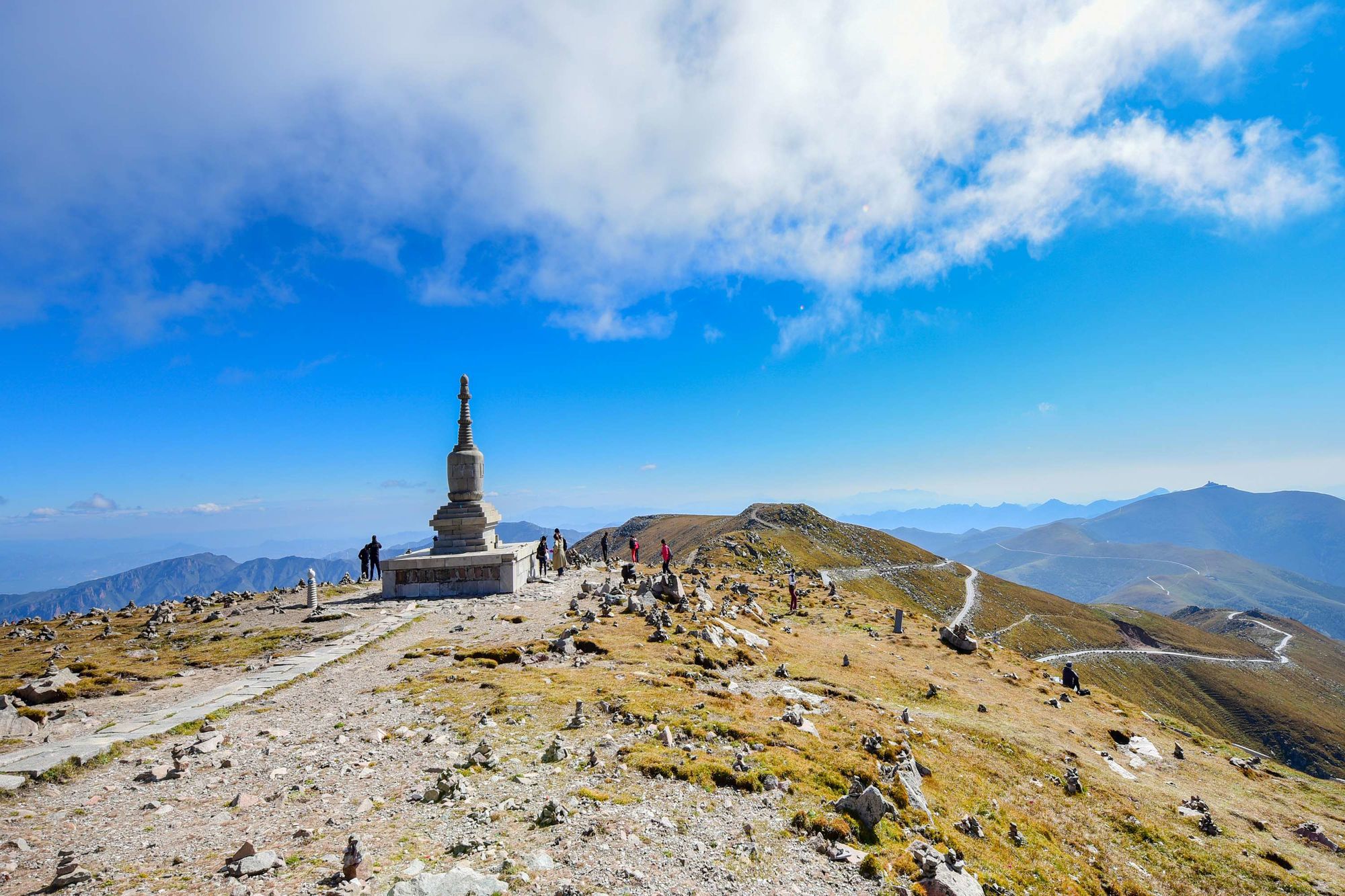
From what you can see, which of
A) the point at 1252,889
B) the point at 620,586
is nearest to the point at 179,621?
the point at 620,586

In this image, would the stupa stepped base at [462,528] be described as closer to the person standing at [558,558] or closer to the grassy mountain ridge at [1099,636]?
the person standing at [558,558]

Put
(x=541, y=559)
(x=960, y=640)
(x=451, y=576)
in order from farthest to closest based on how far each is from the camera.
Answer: (x=541, y=559) → (x=960, y=640) → (x=451, y=576)

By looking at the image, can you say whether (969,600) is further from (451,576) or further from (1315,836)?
(451,576)

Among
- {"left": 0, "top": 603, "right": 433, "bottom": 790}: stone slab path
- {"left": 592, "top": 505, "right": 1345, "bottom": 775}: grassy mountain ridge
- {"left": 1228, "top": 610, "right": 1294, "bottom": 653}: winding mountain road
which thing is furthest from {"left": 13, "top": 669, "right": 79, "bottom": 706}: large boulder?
{"left": 1228, "top": 610, "right": 1294, "bottom": 653}: winding mountain road


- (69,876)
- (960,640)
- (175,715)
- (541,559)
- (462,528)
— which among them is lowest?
(960,640)

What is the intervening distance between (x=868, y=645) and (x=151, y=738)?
33.0 metres

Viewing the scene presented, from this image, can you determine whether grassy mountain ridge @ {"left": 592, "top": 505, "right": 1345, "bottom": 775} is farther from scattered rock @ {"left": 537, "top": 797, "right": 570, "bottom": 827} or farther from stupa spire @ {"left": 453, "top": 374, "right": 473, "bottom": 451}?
scattered rock @ {"left": 537, "top": 797, "right": 570, "bottom": 827}

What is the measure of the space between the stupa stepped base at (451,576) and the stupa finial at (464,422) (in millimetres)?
9776

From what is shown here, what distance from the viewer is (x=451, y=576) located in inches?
1371

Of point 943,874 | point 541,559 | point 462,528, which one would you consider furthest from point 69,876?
point 541,559

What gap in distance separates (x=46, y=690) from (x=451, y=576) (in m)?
18.5

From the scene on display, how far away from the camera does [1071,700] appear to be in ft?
112

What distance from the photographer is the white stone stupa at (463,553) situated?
34.3 meters

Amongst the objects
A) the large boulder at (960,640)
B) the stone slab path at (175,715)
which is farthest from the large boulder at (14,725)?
the large boulder at (960,640)
